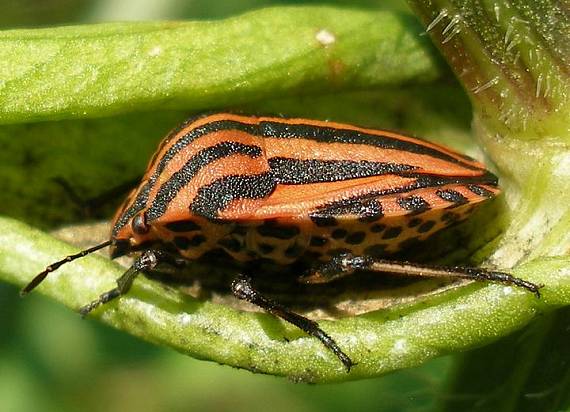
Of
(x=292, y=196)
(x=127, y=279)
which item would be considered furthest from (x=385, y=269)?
(x=127, y=279)

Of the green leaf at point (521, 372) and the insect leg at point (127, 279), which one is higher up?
the green leaf at point (521, 372)

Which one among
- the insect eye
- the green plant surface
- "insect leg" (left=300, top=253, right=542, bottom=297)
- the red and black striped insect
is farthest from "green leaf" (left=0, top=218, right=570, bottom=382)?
the insect eye

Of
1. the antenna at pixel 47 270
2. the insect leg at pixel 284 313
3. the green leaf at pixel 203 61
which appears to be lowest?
the antenna at pixel 47 270

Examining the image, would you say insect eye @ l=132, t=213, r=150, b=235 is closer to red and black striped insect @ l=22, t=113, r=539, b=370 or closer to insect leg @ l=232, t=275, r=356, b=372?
red and black striped insect @ l=22, t=113, r=539, b=370

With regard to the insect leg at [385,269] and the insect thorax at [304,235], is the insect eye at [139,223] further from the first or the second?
the insect leg at [385,269]

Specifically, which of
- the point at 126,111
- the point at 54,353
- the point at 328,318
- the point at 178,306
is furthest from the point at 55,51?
the point at 54,353

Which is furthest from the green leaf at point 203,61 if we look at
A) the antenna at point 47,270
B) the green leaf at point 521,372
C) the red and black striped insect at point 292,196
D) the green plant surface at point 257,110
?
the green leaf at point 521,372
